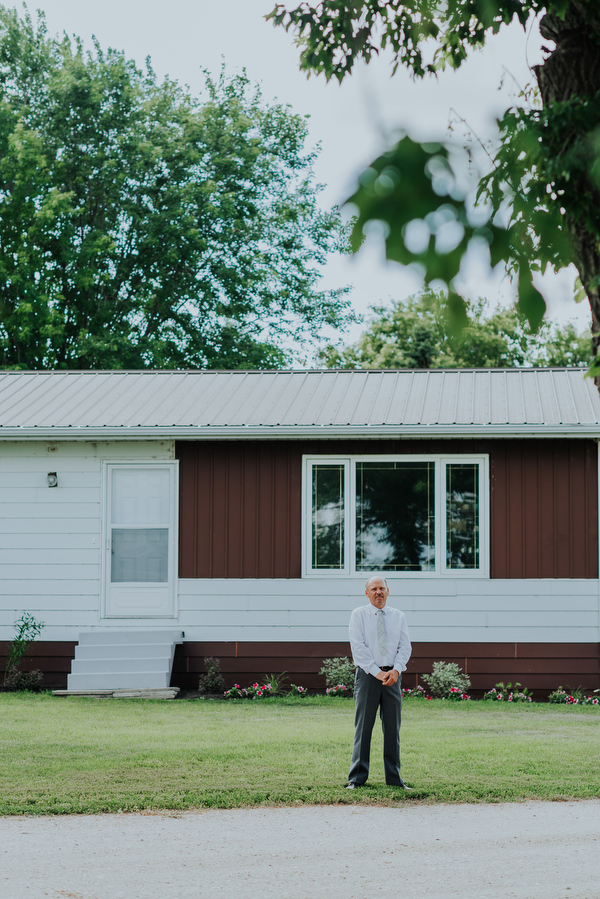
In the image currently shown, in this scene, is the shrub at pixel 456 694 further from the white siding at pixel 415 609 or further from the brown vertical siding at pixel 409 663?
the white siding at pixel 415 609

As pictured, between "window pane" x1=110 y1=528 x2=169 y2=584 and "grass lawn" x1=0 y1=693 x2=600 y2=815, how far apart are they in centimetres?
204

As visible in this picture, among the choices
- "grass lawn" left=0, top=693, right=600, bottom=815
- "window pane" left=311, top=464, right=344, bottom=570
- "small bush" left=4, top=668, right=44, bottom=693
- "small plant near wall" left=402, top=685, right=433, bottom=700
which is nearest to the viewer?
"grass lawn" left=0, top=693, right=600, bottom=815

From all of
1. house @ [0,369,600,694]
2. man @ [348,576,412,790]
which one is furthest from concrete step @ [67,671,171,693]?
man @ [348,576,412,790]

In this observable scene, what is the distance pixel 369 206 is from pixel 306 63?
4833mm

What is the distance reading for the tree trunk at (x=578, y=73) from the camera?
399cm

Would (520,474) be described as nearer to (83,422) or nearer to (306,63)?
(83,422)

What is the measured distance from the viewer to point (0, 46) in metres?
31.8

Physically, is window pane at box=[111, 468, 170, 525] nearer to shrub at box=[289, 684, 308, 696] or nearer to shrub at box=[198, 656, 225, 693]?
shrub at box=[198, 656, 225, 693]

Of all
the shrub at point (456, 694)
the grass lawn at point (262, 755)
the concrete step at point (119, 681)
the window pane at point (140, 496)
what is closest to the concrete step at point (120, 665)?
the concrete step at point (119, 681)

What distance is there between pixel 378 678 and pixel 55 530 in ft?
23.7

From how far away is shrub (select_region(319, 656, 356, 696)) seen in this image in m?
12.8

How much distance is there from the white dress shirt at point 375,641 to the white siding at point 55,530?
21.1 feet

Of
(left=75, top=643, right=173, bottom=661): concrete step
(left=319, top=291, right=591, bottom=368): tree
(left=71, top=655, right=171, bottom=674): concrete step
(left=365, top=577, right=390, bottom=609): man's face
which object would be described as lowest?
(left=71, top=655, right=171, bottom=674): concrete step

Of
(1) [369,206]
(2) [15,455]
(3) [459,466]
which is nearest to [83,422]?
(2) [15,455]
